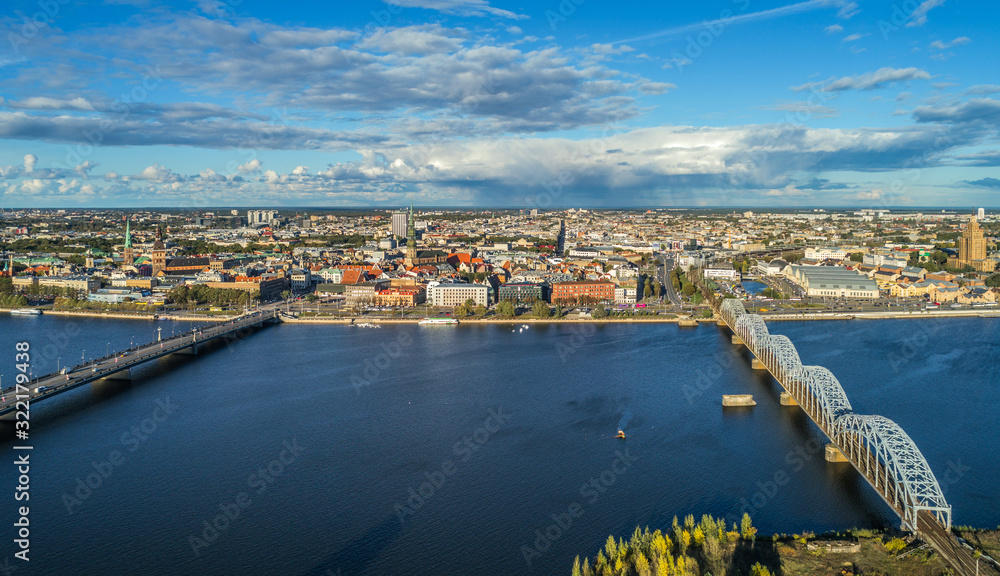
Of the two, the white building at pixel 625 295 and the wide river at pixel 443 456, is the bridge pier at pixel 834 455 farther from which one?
the white building at pixel 625 295

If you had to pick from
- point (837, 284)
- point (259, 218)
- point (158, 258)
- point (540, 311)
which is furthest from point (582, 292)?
point (259, 218)

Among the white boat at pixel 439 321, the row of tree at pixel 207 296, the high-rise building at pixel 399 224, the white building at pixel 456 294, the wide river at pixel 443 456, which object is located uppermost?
the high-rise building at pixel 399 224

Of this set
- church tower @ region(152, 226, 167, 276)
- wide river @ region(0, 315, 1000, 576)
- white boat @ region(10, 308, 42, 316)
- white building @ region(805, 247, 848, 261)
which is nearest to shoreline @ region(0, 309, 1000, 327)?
white boat @ region(10, 308, 42, 316)

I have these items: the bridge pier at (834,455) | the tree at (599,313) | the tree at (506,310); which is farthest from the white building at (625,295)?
the bridge pier at (834,455)

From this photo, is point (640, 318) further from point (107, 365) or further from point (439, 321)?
point (107, 365)

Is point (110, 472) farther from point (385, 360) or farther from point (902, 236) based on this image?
point (902, 236)

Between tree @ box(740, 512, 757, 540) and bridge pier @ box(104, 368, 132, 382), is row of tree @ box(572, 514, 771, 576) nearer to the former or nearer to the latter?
tree @ box(740, 512, 757, 540)
